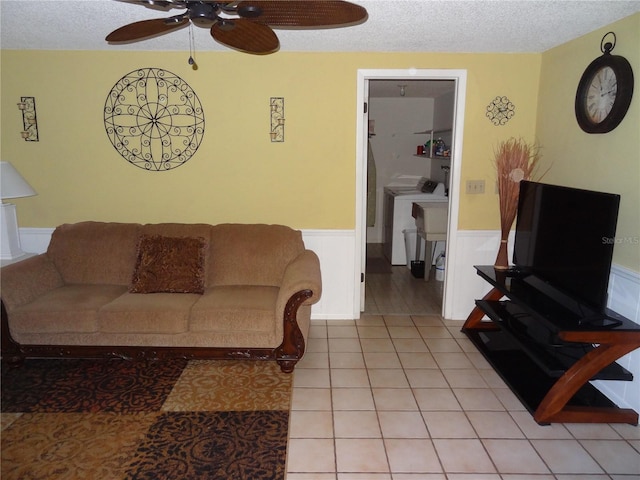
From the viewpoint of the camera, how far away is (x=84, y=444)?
7.30ft

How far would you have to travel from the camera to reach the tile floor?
6.84 feet

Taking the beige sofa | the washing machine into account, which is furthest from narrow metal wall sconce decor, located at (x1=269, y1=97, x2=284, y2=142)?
the washing machine

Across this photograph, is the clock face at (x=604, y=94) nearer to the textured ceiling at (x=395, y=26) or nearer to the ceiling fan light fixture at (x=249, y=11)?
the textured ceiling at (x=395, y=26)

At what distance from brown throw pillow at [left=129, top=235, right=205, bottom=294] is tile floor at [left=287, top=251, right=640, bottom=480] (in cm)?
102

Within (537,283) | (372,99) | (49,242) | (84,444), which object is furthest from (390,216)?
(84,444)

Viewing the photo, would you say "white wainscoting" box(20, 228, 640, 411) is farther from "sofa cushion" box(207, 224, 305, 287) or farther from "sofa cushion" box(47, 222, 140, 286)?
"sofa cushion" box(47, 222, 140, 286)

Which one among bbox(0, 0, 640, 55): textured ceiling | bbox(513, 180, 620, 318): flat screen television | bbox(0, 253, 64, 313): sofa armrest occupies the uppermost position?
bbox(0, 0, 640, 55): textured ceiling

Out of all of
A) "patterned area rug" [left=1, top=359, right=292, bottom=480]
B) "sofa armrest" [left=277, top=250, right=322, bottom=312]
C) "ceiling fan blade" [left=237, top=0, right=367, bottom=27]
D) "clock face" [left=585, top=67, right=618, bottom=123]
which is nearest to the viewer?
"ceiling fan blade" [left=237, top=0, right=367, bottom=27]

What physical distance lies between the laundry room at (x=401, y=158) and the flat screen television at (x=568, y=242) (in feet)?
7.93

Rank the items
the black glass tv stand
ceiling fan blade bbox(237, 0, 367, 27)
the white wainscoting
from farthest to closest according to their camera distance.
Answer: the white wainscoting → the black glass tv stand → ceiling fan blade bbox(237, 0, 367, 27)

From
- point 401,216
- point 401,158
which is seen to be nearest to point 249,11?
point 401,216

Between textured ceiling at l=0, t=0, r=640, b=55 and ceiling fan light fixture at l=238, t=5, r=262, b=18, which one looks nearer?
ceiling fan light fixture at l=238, t=5, r=262, b=18

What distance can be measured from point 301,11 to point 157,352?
235 cm

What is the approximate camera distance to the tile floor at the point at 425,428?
6.84 feet
